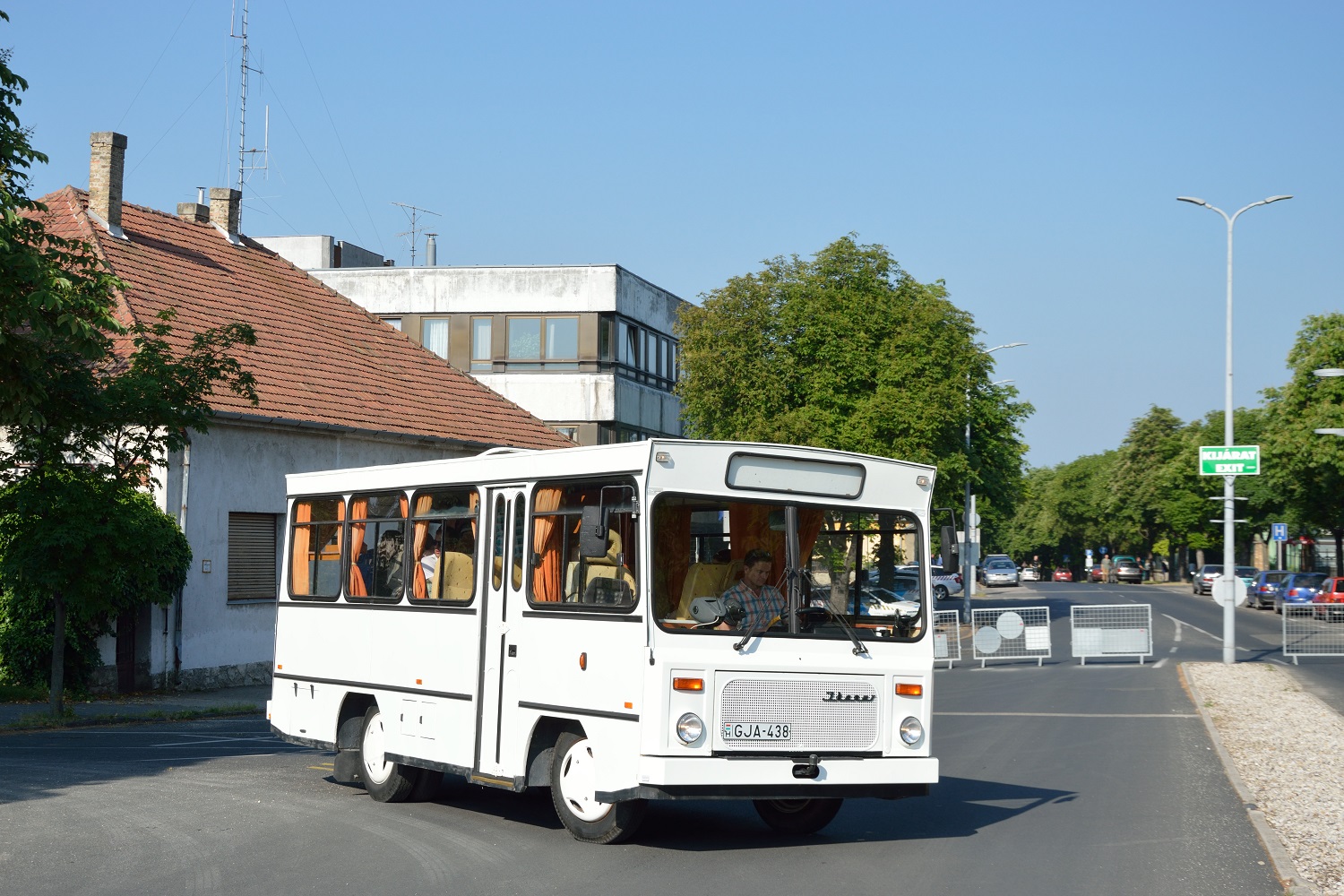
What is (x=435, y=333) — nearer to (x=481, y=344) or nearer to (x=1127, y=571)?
(x=481, y=344)

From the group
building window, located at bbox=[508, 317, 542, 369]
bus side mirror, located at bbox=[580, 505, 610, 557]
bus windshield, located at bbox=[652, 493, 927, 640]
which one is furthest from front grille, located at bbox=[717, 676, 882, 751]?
building window, located at bbox=[508, 317, 542, 369]

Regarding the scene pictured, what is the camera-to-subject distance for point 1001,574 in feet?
288

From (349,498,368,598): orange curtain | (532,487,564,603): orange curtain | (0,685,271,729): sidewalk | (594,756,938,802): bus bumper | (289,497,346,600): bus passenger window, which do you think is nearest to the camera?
(594,756,938,802): bus bumper

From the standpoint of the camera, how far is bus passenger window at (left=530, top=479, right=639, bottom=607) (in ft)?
32.7

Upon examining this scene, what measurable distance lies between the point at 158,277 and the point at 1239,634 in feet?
107

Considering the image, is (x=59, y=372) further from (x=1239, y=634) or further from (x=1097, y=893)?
(x=1239, y=634)

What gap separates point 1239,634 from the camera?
148 feet

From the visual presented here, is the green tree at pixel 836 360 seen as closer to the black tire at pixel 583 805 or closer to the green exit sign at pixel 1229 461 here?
the green exit sign at pixel 1229 461

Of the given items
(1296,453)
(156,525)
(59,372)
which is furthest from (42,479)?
(1296,453)

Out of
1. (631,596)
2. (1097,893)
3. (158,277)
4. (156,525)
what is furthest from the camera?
(158,277)

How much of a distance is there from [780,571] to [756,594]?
0.82 feet

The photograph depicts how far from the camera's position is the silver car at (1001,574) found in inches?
3430

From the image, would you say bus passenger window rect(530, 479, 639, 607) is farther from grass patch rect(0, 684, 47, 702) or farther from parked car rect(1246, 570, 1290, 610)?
parked car rect(1246, 570, 1290, 610)

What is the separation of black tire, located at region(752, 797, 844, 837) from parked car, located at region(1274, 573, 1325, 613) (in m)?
50.0
